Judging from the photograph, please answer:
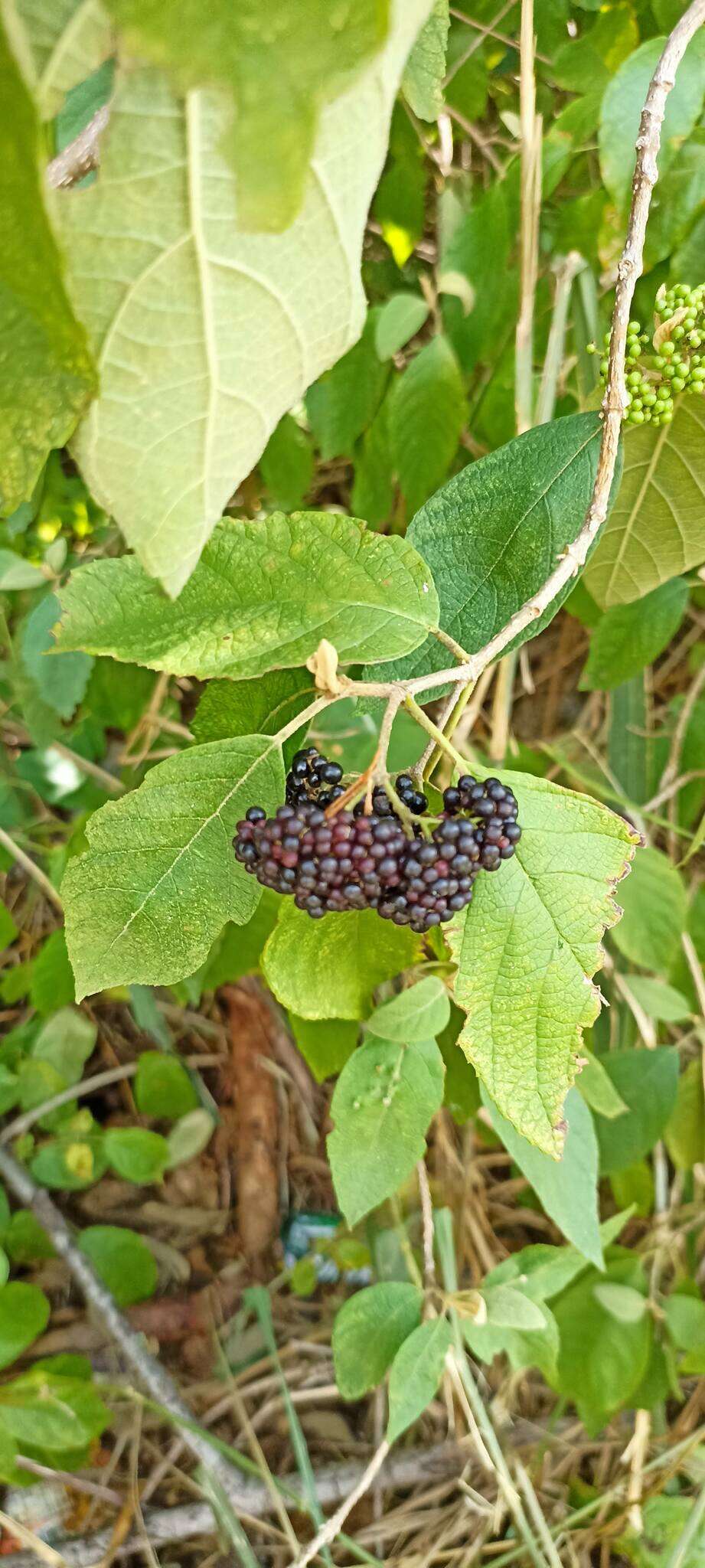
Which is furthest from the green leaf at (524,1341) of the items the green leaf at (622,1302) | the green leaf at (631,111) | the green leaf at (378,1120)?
the green leaf at (631,111)

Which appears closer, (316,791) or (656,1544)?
(316,791)

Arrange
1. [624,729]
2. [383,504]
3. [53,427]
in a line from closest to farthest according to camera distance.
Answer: [53,427], [383,504], [624,729]

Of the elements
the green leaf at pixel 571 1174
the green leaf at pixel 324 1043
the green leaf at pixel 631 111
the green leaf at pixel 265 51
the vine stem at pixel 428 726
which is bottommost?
the green leaf at pixel 571 1174

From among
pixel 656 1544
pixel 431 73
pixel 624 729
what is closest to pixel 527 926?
pixel 431 73

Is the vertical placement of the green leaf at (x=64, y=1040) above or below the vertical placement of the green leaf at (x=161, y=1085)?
above

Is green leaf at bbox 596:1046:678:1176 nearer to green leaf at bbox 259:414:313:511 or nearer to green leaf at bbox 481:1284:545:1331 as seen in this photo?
green leaf at bbox 481:1284:545:1331

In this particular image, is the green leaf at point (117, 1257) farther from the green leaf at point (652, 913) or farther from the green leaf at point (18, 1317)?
the green leaf at point (652, 913)

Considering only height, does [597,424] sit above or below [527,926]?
above

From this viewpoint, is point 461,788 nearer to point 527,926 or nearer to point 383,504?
point 527,926
